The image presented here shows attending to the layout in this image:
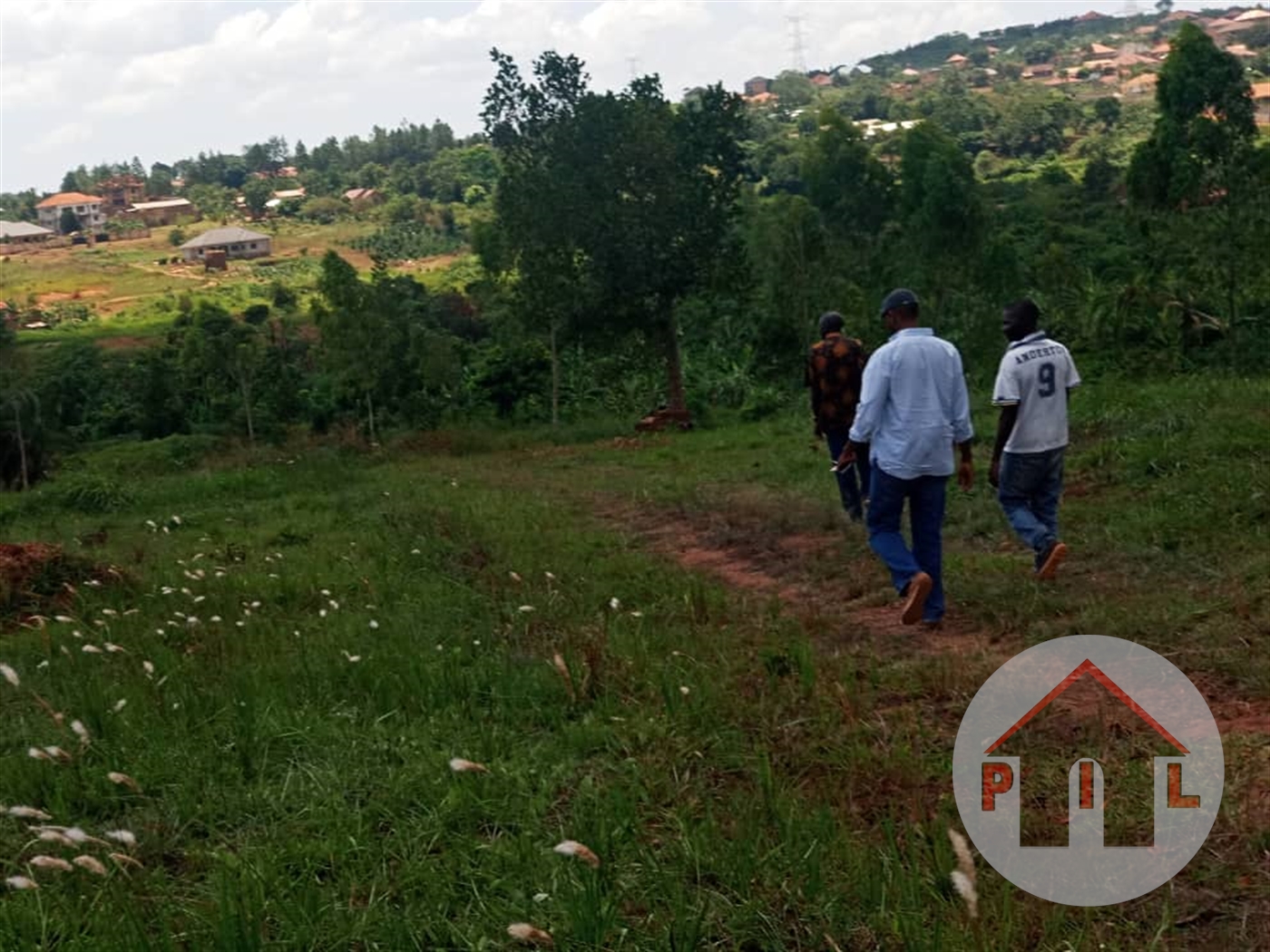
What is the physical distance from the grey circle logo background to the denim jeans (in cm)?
96

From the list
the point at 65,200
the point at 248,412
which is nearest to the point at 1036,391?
the point at 248,412

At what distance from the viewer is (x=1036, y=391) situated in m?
5.96

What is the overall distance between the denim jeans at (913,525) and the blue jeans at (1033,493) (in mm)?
822

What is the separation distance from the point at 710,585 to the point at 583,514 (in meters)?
3.99

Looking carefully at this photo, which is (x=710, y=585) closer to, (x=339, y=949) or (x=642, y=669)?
(x=642, y=669)

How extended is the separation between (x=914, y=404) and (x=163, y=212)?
10932 cm

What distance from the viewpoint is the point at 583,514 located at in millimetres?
10492

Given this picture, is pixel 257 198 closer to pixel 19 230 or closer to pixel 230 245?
pixel 19 230

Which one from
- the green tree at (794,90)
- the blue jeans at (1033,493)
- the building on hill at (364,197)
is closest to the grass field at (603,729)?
the blue jeans at (1033,493)

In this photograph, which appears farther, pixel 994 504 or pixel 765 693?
pixel 994 504

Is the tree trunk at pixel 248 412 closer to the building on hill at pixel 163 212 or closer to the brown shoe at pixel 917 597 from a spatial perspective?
the brown shoe at pixel 917 597

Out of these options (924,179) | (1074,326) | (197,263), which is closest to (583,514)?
(1074,326)

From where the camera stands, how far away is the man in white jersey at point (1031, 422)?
596cm

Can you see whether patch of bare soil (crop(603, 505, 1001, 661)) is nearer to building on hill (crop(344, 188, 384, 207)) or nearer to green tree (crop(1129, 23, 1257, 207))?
green tree (crop(1129, 23, 1257, 207))
